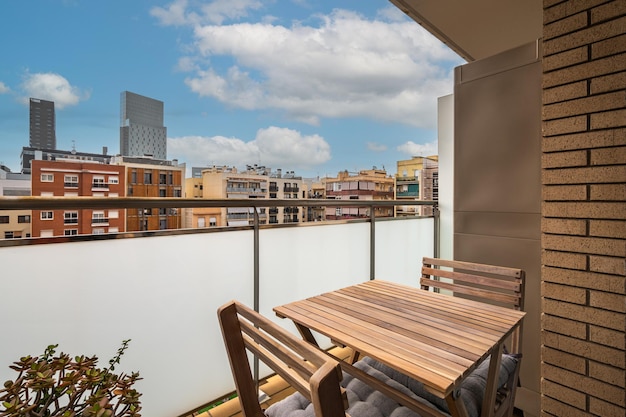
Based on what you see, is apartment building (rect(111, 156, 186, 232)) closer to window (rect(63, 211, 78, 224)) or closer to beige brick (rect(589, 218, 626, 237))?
window (rect(63, 211, 78, 224))

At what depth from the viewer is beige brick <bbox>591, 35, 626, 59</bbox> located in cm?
133

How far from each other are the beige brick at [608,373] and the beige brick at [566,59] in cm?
125

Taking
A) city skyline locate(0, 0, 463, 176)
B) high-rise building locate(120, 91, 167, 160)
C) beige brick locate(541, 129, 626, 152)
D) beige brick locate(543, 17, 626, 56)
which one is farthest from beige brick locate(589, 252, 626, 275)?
high-rise building locate(120, 91, 167, 160)

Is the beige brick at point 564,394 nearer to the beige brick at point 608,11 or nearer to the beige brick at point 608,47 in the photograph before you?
the beige brick at point 608,47

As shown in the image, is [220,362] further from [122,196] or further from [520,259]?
[520,259]

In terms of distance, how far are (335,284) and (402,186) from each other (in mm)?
2678

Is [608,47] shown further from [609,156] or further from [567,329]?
[567,329]

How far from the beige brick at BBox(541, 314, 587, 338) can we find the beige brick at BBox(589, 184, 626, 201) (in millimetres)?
530

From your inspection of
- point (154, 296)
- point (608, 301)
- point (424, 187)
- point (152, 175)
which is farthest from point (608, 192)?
point (152, 175)

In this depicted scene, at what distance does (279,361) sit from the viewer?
3.02ft

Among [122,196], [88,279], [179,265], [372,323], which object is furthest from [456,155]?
[88,279]

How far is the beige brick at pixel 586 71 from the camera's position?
1.34 meters

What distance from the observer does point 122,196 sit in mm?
1505

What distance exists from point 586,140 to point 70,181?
1087 centimetres
